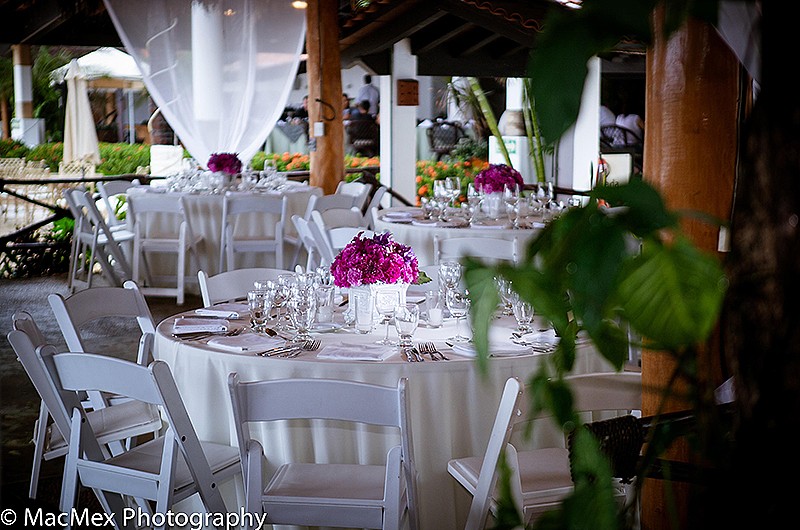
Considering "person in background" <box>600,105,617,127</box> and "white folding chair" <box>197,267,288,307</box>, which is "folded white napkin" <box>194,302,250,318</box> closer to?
"white folding chair" <box>197,267,288,307</box>

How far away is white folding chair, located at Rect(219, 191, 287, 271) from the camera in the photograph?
733 cm

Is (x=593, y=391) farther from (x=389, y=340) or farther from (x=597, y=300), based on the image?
(x=597, y=300)

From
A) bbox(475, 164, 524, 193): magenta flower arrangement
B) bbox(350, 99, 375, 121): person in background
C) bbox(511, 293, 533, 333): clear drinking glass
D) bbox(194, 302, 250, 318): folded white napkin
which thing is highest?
bbox(350, 99, 375, 121): person in background

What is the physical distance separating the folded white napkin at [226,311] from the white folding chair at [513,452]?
50.5 inches

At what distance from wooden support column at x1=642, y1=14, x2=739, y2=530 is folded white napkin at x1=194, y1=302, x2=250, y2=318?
1.82 meters

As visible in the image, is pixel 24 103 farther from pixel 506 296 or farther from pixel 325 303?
pixel 506 296

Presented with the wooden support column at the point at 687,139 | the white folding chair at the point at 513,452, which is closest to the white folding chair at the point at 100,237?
the white folding chair at the point at 513,452

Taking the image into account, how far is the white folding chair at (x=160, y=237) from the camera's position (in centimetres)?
745

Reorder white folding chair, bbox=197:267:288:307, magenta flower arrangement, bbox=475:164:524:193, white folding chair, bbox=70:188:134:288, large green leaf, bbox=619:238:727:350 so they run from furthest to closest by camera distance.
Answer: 1. white folding chair, bbox=70:188:134:288
2. magenta flower arrangement, bbox=475:164:524:193
3. white folding chair, bbox=197:267:288:307
4. large green leaf, bbox=619:238:727:350

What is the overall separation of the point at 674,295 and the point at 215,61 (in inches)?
364

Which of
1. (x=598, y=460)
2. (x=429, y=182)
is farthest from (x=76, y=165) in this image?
(x=598, y=460)

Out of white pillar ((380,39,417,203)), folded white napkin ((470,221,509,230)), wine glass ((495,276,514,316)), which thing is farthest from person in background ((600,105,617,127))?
wine glass ((495,276,514,316))

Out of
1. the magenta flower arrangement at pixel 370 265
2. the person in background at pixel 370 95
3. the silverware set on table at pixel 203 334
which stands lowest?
the silverware set on table at pixel 203 334

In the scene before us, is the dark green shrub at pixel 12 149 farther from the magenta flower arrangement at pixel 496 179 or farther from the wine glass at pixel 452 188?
the magenta flower arrangement at pixel 496 179
